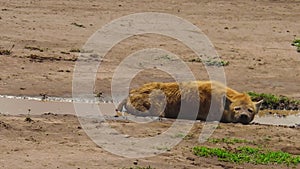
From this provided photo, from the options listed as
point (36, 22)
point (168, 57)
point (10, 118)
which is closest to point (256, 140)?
point (10, 118)

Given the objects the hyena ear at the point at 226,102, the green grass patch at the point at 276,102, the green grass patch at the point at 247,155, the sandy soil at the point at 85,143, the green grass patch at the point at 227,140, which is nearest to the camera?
the sandy soil at the point at 85,143

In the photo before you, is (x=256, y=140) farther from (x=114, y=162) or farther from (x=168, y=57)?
(x=168, y=57)

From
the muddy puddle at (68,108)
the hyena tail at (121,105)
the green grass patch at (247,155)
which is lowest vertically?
the muddy puddle at (68,108)

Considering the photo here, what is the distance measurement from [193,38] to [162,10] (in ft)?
11.6

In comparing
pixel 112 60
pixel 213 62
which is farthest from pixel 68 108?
pixel 213 62

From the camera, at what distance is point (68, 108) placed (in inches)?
443

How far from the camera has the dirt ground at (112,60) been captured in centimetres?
855

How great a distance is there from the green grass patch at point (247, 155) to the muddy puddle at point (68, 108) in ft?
6.89

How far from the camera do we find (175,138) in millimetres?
9477

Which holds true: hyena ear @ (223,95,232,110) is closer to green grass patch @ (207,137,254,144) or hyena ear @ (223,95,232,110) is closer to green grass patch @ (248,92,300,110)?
green grass patch @ (207,137,254,144)

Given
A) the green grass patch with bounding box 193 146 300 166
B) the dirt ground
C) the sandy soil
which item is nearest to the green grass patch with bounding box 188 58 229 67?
the dirt ground

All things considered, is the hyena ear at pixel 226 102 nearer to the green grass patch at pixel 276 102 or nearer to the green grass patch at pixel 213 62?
the green grass patch at pixel 276 102

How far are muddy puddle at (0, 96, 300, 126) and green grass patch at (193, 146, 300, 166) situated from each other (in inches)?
82.6

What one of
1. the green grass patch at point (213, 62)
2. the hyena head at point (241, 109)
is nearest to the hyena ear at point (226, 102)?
the hyena head at point (241, 109)
